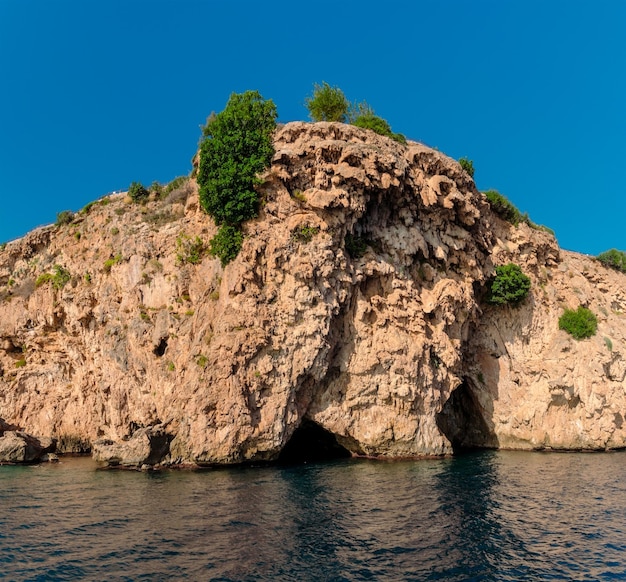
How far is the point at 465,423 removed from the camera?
37281 millimetres

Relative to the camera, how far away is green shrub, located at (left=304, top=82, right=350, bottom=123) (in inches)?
1518

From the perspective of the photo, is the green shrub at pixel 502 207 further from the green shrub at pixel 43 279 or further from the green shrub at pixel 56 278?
the green shrub at pixel 43 279

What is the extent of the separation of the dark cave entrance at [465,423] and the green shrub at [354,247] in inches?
491

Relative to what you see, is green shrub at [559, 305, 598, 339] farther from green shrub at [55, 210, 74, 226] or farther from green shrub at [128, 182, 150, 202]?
green shrub at [55, 210, 74, 226]

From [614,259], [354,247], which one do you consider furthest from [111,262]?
[614,259]

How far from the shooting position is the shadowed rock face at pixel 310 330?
1081 inches

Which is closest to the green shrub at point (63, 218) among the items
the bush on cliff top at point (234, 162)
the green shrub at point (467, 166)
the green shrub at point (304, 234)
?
the bush on cliff top at point (234, 162)

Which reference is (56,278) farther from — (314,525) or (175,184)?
(314,525)

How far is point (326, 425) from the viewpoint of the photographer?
29.0 meters

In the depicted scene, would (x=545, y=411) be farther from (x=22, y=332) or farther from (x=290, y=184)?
(x=22, y=332)

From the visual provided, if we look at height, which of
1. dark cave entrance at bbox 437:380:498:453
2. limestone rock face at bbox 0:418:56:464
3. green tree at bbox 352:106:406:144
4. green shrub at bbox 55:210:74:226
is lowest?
limestone rock face at bbox 0:418:56:464

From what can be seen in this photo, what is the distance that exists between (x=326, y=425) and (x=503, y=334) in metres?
15.9

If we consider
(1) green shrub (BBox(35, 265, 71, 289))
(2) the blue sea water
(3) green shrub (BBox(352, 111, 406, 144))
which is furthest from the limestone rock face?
(3) green shrub (BBox(352, 111, 406, 144))

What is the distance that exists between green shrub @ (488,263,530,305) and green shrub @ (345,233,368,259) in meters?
11.4
